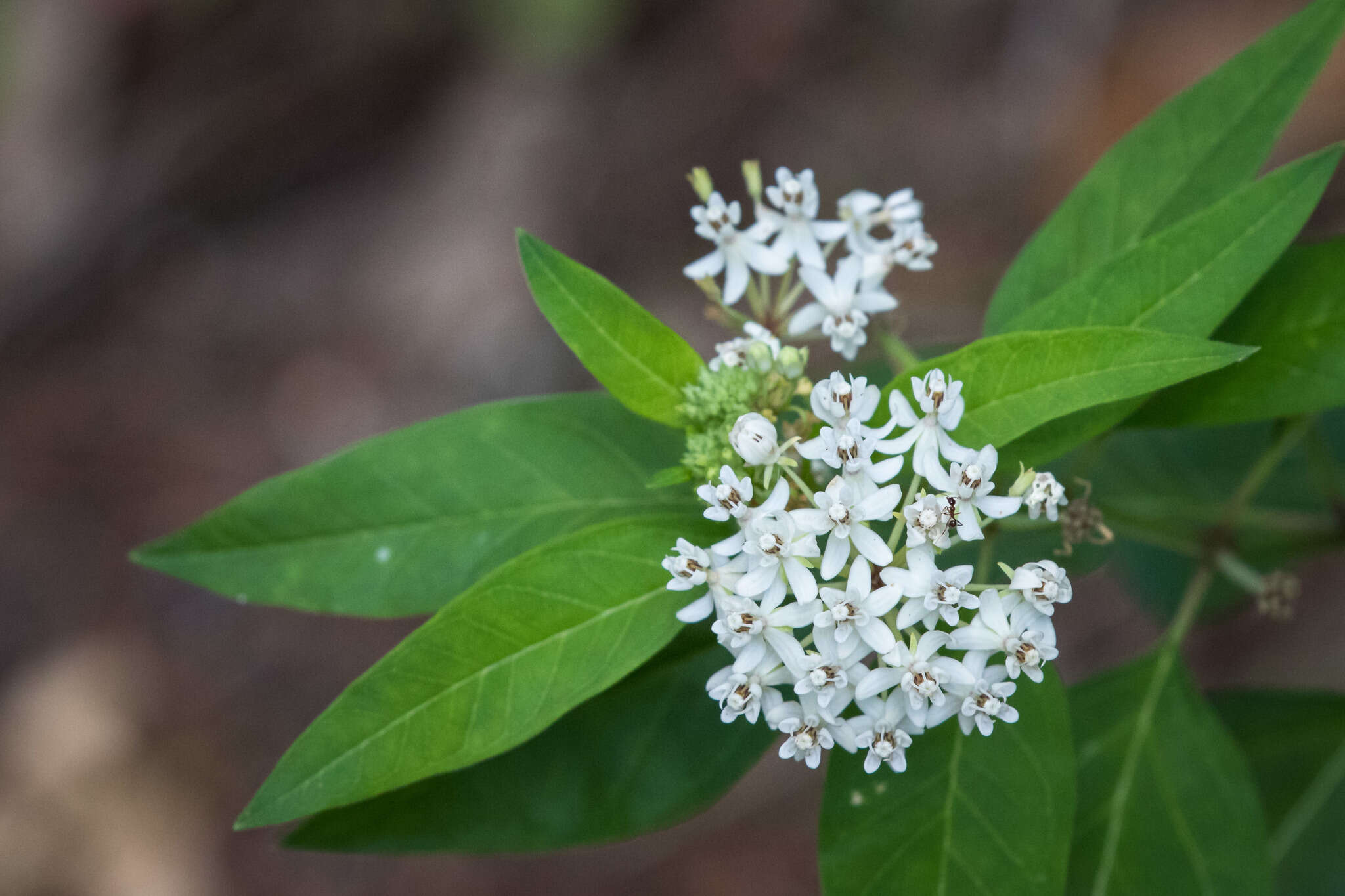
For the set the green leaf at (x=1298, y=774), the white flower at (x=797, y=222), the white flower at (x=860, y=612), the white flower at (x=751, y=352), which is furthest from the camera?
the green leaf at (x=1298, y=774)

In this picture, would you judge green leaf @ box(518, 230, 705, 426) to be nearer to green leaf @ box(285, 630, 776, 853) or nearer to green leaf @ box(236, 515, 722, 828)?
green leaf @ box(236, 515, 722, 828)

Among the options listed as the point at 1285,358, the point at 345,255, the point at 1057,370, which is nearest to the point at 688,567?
the point at 1057,370

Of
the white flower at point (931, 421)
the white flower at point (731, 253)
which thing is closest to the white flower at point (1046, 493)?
the white flower at point (931, 421)

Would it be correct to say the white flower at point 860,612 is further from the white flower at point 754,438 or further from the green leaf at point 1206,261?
the green leaf at point 1206,261

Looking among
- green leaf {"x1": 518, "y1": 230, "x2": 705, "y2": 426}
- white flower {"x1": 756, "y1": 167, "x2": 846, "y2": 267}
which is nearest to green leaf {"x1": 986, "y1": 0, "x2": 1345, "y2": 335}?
white flower {"x1": 756, "y1": 167, "x2": 846, "y2": 267}

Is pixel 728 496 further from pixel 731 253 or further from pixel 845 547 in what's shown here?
pixel 731 253

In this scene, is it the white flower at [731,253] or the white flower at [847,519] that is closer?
the white flower at [847,519]
